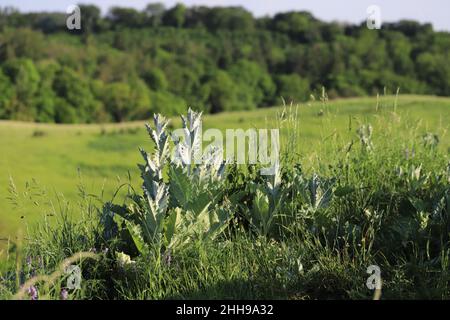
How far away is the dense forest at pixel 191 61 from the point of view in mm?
44625

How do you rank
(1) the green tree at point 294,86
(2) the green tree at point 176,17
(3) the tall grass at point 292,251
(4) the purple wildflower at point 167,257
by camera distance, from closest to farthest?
(3) the tall grass at point 292,251
(4) the purple wildflower at point 167,257
(1) the green tree at point 294,86
(2) the green tree at point 176,17

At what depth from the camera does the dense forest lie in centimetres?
4462

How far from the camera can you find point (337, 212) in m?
3.21

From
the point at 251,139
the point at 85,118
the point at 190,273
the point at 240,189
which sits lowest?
the point at 85,118

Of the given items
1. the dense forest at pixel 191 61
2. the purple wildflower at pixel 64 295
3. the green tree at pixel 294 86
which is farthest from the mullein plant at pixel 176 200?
the green tree at pixel 294 86

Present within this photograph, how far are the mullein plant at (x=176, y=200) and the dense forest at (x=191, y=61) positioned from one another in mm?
39478

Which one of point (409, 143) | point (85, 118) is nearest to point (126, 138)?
point (85, 118)

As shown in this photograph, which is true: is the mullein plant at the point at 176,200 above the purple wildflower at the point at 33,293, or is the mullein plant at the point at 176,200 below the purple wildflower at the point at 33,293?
above

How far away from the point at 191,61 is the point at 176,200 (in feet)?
A: 161

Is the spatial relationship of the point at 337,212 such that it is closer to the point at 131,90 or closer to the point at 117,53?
the point at 131,90

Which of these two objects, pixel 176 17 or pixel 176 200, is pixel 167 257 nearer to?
pixel 176 200

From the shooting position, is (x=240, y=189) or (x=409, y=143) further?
(x=409, y=143)

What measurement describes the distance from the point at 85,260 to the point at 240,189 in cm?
97

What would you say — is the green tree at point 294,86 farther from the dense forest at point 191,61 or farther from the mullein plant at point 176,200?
the mullein plant at point 176,200
